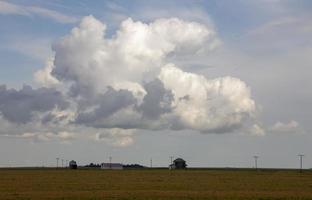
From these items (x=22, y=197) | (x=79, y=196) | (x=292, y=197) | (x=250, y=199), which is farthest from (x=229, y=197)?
(x=22, y=197)

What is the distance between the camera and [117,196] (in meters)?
53.1

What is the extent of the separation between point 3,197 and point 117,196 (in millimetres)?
10042

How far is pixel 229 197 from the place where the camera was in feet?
175

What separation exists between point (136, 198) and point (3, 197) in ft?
38.5

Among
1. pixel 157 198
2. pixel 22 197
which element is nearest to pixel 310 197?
pixel 157 198

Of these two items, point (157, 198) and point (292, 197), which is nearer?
point (157, 198)

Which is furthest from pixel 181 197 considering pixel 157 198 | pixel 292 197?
pixel 292 197

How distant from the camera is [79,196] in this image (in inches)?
2098

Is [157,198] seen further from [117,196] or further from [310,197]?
[310,197]

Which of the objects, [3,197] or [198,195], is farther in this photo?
[198,195]

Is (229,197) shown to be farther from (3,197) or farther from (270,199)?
(3,197)

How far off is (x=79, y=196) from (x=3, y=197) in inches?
263

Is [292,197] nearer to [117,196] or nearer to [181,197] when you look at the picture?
[181,197]

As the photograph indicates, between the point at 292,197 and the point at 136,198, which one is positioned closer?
the point at 136,198
